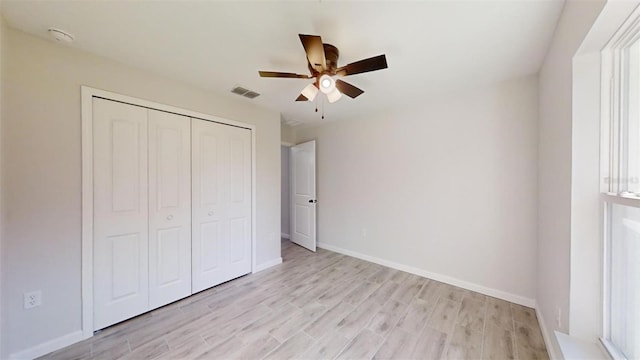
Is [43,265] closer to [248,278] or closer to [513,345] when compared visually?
[248,278]

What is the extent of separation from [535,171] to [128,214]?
393cm

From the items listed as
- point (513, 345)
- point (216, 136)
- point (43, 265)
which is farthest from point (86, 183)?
point (513, 345)

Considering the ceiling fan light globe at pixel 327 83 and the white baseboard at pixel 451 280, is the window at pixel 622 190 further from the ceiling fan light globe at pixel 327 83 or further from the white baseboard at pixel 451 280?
the ceiling fan light globe at pixel 327 83

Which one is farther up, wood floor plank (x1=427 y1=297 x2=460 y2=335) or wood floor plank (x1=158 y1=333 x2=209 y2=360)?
wood floor plank (x1=427 y1=297 x2=460 y2=335)

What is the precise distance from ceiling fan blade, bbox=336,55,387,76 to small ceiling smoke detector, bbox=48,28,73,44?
6.54 ft

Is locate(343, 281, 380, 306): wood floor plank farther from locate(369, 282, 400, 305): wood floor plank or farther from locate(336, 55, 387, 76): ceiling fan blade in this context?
locate(336, 55, 387, 76): ceiling fan blade

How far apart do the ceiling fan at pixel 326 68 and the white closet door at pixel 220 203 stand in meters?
1.28

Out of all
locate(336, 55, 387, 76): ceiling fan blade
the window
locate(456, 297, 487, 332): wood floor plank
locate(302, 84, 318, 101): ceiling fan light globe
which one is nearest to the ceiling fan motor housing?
locate(336, 55, 387, 76): ceiling fan blade

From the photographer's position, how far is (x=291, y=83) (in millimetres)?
2477

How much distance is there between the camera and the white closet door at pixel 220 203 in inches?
101

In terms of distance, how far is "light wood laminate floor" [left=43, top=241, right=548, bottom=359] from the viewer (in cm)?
168

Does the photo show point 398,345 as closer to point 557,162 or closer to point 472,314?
point 472,314

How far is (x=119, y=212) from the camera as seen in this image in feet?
6.64

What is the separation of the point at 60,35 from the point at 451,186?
3838 mm
